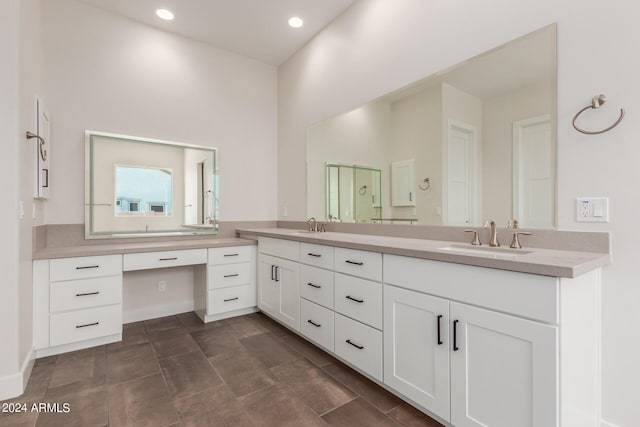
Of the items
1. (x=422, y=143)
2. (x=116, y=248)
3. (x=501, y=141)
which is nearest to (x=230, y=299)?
(x=116, y=248)

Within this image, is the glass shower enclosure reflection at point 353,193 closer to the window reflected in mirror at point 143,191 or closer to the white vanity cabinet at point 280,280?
the white vanity cabinet at point 280,280

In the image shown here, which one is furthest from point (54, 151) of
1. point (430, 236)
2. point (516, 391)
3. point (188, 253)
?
point (516, 391)

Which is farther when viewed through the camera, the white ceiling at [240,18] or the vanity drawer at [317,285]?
the white ceiling at [240,18]

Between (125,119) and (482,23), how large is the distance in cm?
309

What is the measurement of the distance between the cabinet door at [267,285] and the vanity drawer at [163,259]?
559 millimetres

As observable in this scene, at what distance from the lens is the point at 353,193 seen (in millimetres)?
2824

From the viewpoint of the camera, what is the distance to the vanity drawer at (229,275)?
9.75ft

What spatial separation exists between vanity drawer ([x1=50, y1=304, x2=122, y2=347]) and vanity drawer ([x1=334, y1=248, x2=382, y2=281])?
1880 millimetres

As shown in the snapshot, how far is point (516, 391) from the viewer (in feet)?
3.92

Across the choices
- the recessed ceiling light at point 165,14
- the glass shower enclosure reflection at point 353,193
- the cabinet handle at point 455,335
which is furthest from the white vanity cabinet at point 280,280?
the recessed ceiling light at point 165,14

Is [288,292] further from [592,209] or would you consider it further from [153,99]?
[153,99]

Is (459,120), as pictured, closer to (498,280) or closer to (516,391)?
(498,280)

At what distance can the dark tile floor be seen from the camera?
1598 mm

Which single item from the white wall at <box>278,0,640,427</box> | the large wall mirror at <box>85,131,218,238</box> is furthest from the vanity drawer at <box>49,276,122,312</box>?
the white wall at <box>278,0,640,427</box>
